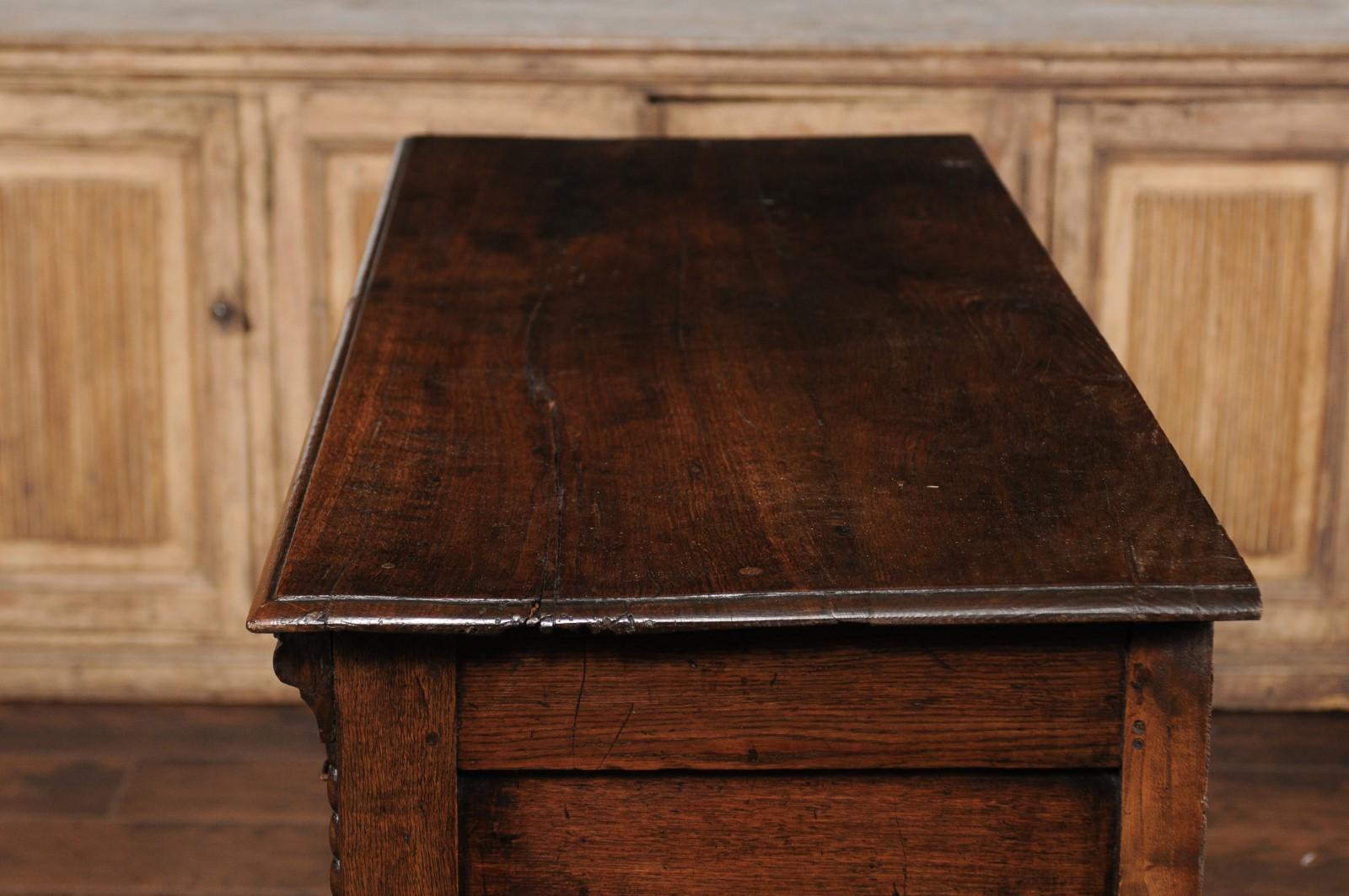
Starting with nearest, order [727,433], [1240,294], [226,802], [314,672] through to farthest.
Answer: [314,672]
[727,433]
[226,802]
[1240,294]

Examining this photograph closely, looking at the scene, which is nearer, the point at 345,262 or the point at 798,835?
the point at 798,835

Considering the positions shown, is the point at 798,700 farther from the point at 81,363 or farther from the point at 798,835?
the point at 81,363

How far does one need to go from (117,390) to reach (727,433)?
1.69m

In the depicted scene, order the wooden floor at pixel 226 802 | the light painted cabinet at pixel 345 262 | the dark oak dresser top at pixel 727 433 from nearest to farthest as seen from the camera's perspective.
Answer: the dark oak dresser top at pixel 727 433 → the wooden floor at pixel 226 802 → the light painted cabinet at pixel 345 262

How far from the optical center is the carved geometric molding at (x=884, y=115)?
2328mm

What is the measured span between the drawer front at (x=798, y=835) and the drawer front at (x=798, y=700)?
2 centimetres

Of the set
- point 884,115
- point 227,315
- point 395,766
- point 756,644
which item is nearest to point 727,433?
point 756,644

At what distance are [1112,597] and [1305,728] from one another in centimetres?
187

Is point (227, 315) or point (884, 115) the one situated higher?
point (884, 115)

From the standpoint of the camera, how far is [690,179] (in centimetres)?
162

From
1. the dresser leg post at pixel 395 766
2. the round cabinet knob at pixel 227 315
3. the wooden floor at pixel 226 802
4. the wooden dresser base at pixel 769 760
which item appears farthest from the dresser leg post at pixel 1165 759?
the round cabinet knob at pixel 227 315

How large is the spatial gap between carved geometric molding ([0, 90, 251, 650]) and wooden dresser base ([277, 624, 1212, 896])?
1.67 m

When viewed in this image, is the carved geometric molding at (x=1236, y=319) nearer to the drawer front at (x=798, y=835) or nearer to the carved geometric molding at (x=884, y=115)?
the carved geometric molding at (x=884, y=115)

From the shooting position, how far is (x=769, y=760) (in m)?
0.90
